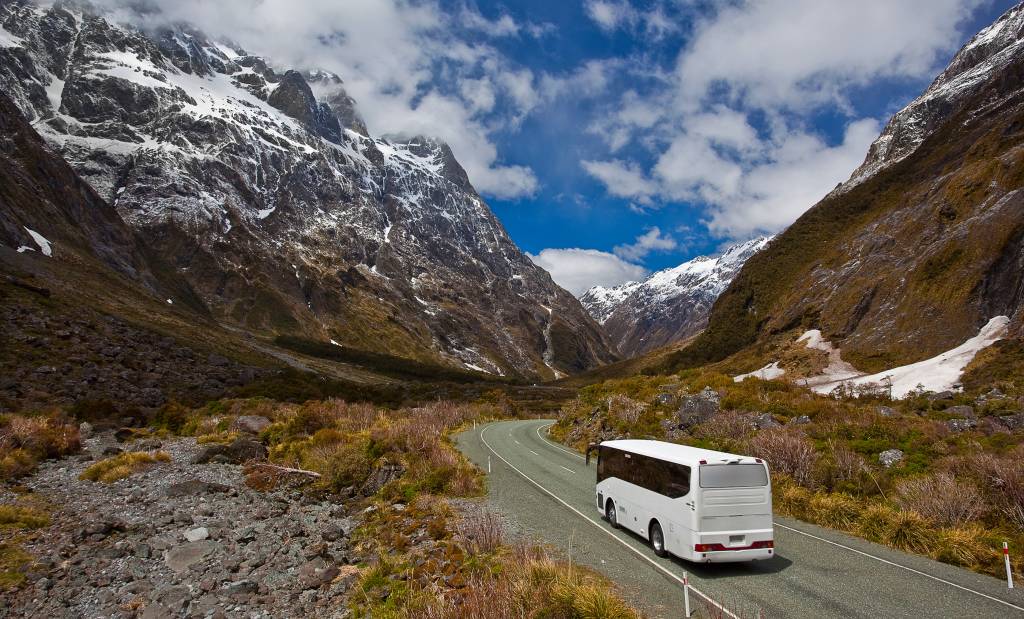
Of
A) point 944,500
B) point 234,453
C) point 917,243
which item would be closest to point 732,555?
point 944,500

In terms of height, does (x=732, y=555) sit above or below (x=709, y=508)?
below

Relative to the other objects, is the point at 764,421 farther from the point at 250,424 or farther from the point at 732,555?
the point at 250,424

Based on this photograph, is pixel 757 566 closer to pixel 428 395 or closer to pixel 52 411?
pixel 52 411

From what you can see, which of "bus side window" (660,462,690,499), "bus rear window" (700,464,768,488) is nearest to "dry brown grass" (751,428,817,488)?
"bus rear window" (700,464,768,488)

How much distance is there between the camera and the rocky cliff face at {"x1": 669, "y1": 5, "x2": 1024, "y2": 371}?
5778 cm

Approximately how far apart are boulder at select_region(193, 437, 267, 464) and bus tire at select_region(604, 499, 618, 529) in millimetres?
18214

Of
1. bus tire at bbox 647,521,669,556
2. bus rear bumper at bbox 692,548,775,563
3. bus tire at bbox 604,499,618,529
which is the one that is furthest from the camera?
bus tire at bbox 604,499,618,529

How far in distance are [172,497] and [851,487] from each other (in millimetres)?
23125

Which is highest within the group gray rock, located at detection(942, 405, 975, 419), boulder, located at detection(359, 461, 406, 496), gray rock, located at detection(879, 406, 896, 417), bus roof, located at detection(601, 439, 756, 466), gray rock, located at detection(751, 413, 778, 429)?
gray rock, located at detection(942, 405, 975, 419)

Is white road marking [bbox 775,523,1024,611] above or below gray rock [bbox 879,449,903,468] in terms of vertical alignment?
below

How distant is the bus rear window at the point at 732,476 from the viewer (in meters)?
11.6

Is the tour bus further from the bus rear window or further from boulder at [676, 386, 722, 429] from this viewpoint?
boulder at [676, 386, 722, 429]

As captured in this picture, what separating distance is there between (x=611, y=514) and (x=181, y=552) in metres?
11.9

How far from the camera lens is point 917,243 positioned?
236 feet
